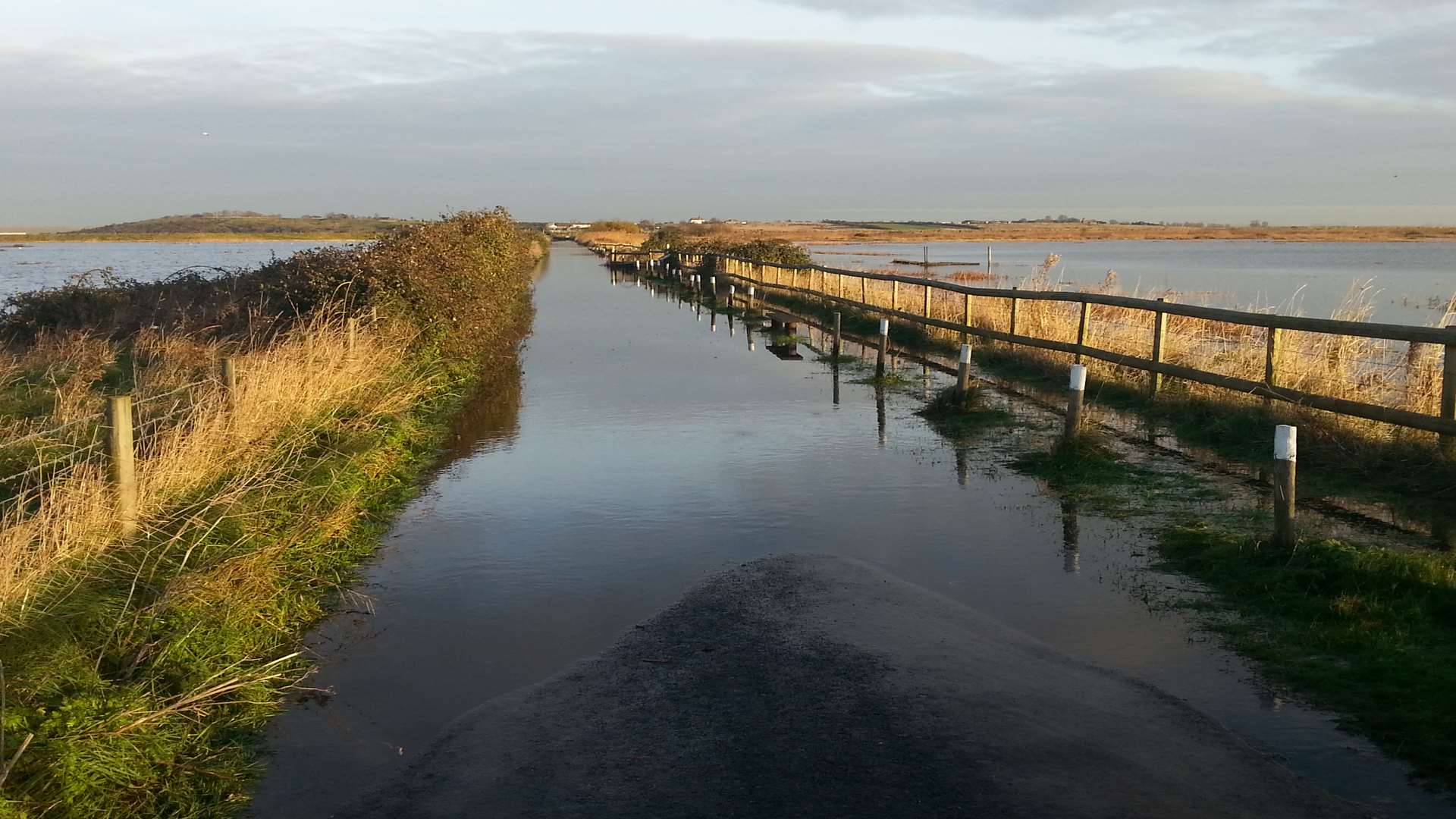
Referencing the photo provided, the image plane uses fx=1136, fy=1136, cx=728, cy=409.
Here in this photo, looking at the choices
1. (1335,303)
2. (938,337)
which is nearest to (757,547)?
(938,337)

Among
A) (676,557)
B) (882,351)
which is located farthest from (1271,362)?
(676,557)

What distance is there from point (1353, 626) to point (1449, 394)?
4271 mm

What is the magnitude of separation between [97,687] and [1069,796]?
4.28 metres

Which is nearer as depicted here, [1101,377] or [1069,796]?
[1069,796]

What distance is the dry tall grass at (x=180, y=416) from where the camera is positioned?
650 cm

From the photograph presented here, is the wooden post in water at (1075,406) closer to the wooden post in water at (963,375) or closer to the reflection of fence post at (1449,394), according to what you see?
the wooden post in water at (963,375)

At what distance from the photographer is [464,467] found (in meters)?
12.0

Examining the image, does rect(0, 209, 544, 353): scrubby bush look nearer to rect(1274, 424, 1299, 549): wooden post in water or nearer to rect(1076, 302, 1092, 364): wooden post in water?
rect(1076, 302, 1092, 364): wooden post in water

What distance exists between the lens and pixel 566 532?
9.20 meters

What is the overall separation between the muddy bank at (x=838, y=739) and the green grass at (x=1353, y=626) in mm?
792

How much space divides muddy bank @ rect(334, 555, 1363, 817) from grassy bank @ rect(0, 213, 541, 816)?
3.63 ft

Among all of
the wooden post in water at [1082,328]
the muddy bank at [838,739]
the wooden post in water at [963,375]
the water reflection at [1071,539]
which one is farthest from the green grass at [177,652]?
the wooden post in water at [1082,328]

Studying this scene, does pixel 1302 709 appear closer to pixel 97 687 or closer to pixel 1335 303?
pixel 97 687

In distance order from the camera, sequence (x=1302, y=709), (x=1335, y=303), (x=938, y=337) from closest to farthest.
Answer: (x=1302, y=709) → (x=938, y=337) → (x=1335, y=303)
